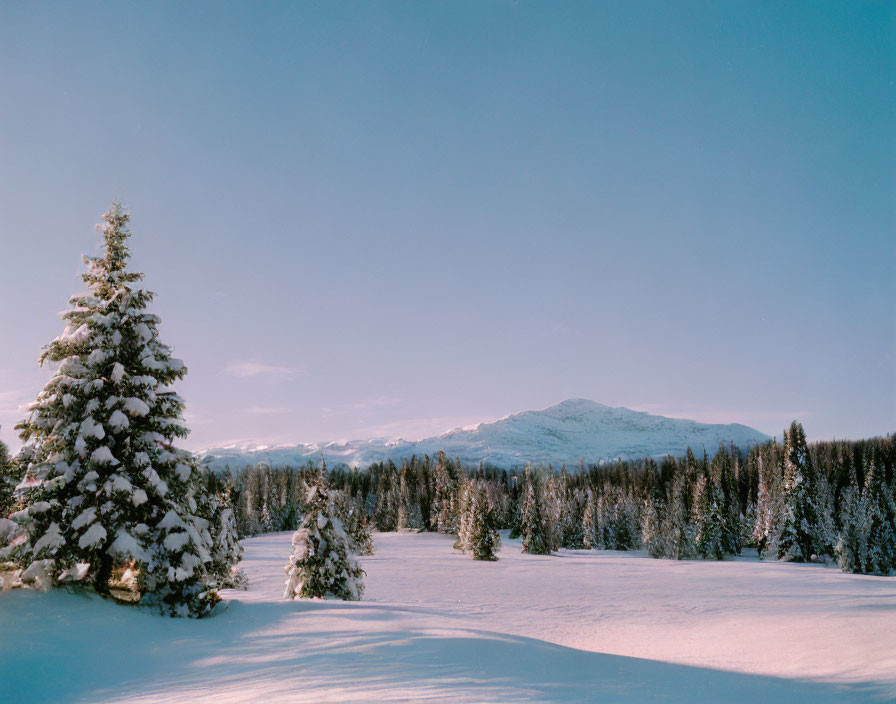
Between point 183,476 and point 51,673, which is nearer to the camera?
point 51,673

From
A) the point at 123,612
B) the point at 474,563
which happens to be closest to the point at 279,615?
the point at 123,612

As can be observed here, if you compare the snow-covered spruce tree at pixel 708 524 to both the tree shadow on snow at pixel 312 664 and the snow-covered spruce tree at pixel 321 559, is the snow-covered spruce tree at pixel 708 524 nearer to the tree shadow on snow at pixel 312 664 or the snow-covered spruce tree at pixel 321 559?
the snow-covered spruce tree at pixel 321 559

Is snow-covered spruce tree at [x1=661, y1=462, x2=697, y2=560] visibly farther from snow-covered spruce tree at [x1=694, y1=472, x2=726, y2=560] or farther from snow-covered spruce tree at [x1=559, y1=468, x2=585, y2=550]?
snow-covered spruce tree at [x1=559, y1=468, x2=585, y2=550]

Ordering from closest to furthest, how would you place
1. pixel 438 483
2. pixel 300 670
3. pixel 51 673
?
1. pixel 300 670
2. pixel 51 673
3. pixel 438 483

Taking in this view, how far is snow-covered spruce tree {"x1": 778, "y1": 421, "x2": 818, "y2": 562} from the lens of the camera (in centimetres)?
5378

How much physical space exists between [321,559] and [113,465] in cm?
913

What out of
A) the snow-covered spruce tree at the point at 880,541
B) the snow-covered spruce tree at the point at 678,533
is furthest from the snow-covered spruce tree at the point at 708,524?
the snow-covered spruce tree at the point at 880,541

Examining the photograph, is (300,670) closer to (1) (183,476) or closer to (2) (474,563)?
(1) (183,476)

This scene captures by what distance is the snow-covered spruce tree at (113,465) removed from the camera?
13.5 metres

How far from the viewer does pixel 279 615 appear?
A: 13.3 meters

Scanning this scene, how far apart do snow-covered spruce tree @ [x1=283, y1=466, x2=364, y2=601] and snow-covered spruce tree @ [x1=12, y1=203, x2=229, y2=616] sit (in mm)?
5737

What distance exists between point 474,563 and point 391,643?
4150 centimetres

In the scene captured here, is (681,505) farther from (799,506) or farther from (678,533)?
(799,506)

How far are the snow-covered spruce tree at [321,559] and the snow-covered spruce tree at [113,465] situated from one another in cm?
574
